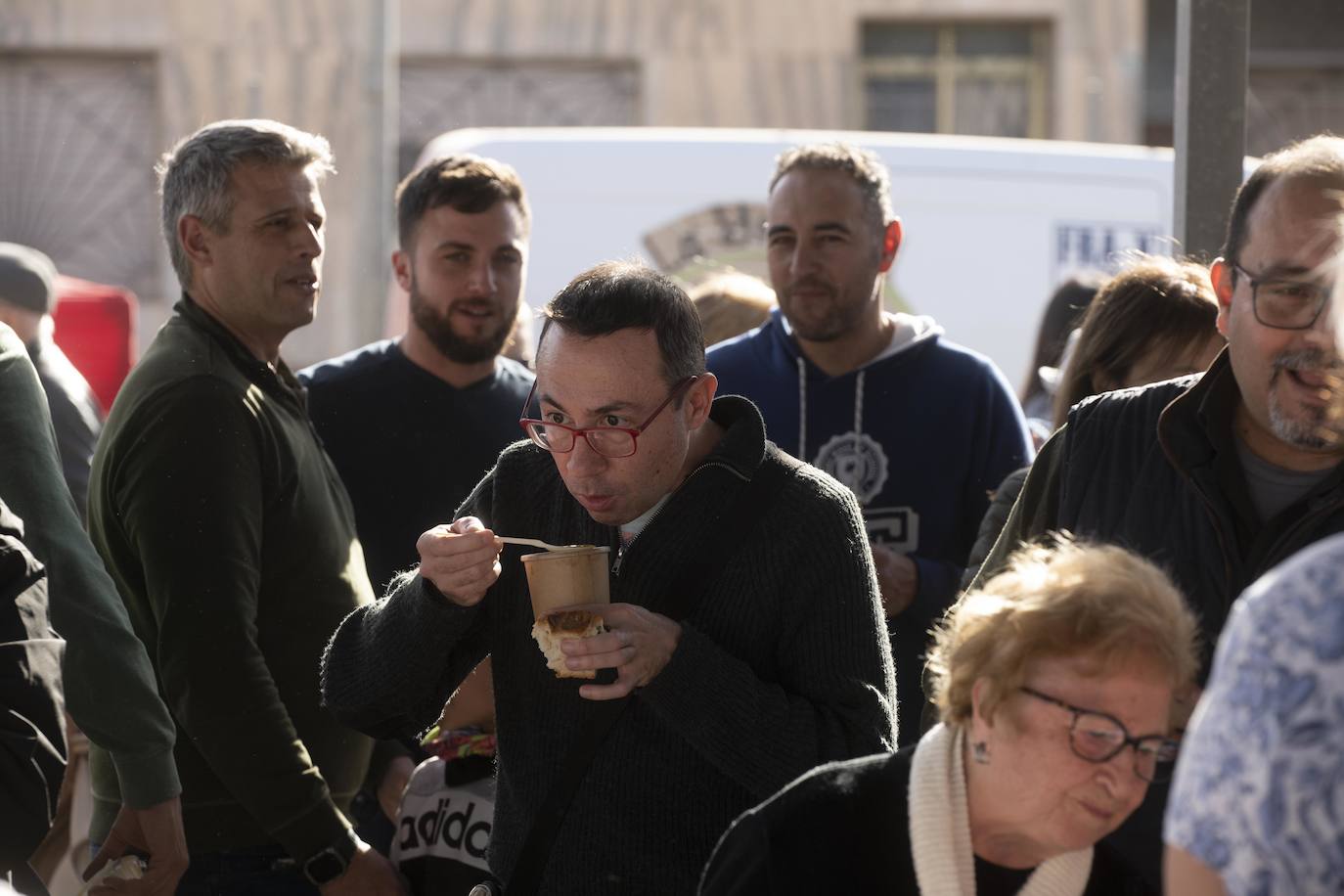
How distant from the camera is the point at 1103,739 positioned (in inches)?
77.8

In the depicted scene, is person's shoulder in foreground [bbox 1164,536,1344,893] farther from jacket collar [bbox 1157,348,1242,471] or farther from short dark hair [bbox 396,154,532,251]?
short dark hair [bbox 396,154,532,251]

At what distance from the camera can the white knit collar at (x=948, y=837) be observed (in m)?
2.05

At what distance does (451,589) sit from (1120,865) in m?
0.96

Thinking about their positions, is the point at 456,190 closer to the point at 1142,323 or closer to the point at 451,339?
the point at 451,339

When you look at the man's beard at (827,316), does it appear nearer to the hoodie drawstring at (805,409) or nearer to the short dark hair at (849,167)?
the hoodie drawstring at (805,409)

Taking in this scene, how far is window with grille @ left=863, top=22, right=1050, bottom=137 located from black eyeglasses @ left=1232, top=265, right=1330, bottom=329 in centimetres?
1181

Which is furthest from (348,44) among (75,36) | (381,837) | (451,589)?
(451,589)

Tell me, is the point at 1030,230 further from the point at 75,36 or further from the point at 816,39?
the point at 75,36

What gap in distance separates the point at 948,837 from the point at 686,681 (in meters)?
0.53

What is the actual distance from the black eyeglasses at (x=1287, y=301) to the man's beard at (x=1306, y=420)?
0.05m

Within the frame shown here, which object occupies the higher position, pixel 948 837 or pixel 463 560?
pixel 463 560

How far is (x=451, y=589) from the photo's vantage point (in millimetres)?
2531

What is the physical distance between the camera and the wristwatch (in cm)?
311

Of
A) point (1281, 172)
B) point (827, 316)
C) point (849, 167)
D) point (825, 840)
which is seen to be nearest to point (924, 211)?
point (849, 167)
